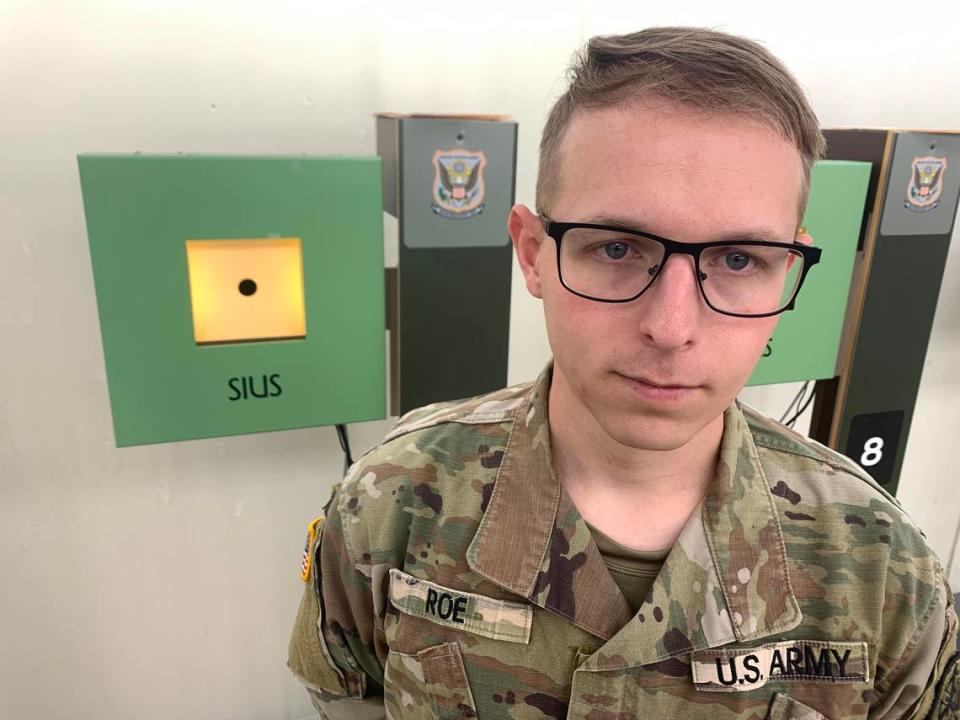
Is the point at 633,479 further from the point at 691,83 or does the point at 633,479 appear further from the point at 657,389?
the point at 691,83

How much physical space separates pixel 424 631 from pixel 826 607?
0.45 metres

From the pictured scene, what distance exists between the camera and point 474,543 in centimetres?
83

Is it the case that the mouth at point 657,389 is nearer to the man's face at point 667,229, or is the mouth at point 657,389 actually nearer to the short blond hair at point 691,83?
the man's face at point 667,229

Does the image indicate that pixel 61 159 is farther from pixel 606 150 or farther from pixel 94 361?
pixel 606 150

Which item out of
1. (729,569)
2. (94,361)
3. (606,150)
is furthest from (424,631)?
(94,361)

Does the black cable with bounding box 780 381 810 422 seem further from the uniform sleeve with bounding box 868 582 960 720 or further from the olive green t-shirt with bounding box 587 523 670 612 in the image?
the olive green t-shirt with bounding box 587 523 670 612

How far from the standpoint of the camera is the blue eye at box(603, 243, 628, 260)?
0.69 m

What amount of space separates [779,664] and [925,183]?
3.37 ft

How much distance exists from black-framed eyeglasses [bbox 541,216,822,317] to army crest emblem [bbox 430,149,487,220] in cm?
44

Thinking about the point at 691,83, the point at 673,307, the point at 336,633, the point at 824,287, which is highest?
the point at 691,83

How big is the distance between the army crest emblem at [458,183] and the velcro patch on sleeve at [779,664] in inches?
28.1

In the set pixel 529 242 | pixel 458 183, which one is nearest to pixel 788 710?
pixel 529 242

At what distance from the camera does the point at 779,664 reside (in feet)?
2.59

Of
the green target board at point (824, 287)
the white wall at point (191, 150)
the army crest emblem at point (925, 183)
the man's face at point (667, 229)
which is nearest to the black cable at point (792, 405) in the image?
the white wall at point (191, 150)
